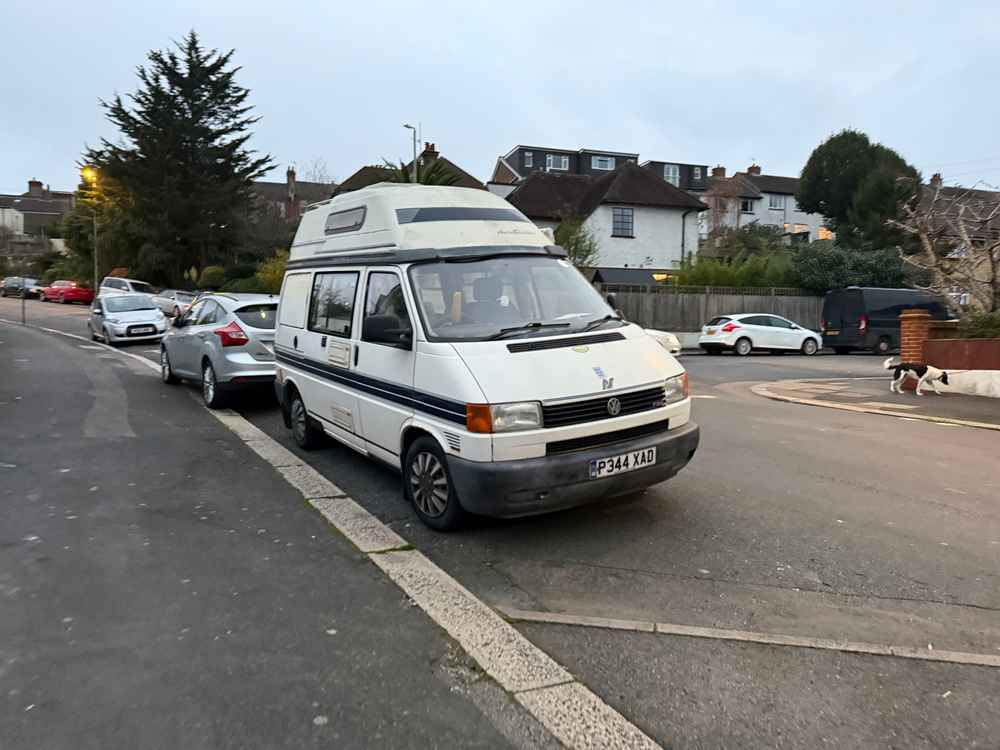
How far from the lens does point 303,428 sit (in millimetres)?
7430

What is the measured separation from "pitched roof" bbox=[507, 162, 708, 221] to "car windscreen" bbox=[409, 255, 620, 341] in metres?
A: 32.1

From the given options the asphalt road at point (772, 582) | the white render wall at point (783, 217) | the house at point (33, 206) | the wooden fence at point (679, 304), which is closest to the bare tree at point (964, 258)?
the asphalt road at point (772, 582)

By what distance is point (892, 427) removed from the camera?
9336 mm

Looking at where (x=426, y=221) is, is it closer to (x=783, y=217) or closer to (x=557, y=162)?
(x=557, y=162)

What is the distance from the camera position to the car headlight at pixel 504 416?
171 inches

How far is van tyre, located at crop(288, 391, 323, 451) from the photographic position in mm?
7324

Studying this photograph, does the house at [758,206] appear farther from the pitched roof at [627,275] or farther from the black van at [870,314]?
the black van at [870,314]

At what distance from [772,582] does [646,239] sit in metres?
36.6

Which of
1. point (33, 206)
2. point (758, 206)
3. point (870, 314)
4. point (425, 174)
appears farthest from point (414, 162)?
point (33, 206)

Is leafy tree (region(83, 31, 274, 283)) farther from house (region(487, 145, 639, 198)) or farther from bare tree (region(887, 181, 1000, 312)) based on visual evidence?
bare tree (region(887, 181, 1000, 312))

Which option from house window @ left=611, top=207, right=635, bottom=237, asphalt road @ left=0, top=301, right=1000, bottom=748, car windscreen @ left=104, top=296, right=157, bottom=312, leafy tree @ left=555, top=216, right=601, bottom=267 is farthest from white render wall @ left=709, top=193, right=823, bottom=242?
asphalt road @ left=0, top=301, right=1000, bottom=748

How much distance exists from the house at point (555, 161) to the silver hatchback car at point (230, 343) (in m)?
45.2

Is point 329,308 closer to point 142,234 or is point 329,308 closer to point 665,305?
point 665,305

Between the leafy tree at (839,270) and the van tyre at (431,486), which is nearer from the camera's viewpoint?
the van tyre at (431,486)
